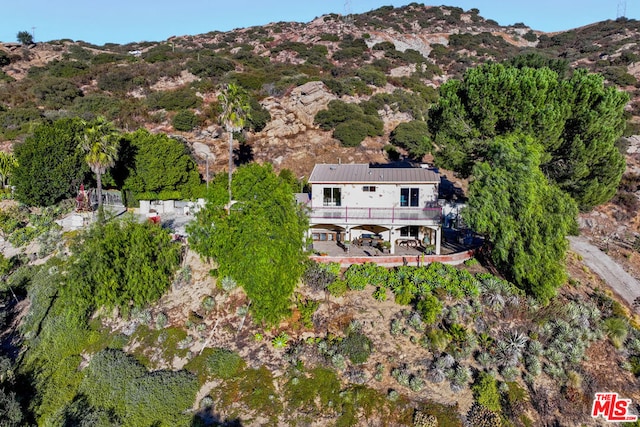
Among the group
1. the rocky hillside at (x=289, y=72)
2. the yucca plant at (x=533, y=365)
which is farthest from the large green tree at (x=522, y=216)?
the rocky hillside at (x=289, y=72)

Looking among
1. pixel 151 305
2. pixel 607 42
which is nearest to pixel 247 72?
pixel 151 305

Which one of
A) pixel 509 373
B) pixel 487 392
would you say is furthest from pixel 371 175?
pixel 487 392

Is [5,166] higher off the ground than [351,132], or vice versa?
[351,132]

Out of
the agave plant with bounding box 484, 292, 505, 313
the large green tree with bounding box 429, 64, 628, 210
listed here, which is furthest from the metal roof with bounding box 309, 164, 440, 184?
the agave plant with bounding box 484, 292, 505, 313

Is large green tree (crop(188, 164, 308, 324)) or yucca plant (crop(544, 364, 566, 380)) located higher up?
large green tree (crop(188, 164, 308, 324))

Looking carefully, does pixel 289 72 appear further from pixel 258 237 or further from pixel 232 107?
pixel 258 237

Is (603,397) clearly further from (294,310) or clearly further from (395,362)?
(294,310)

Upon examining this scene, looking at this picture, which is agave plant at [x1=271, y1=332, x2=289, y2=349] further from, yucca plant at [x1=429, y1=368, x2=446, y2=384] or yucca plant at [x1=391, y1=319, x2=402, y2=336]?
yucca plant at [x1=429, y1=368, x2=446, y2=384]
